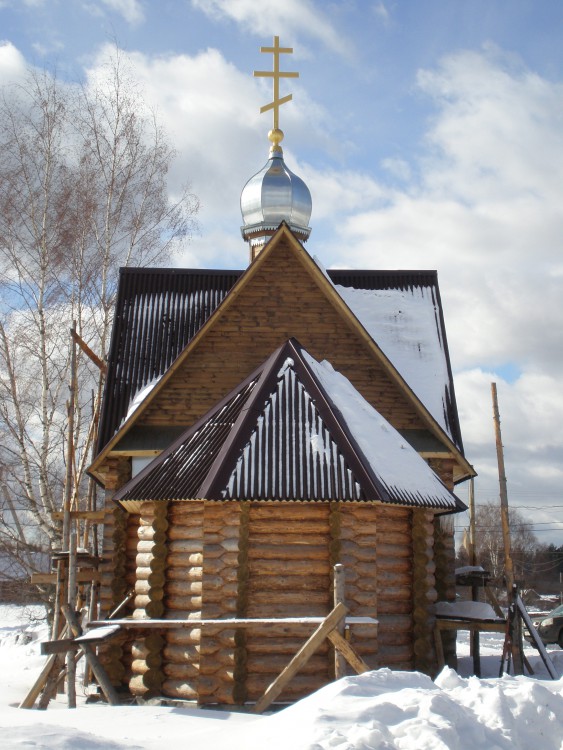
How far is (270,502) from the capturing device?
9.13 metres

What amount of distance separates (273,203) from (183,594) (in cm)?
986

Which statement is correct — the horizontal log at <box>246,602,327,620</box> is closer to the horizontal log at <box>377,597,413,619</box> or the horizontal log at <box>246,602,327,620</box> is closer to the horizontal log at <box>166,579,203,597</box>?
the horizontal log at <box>166,579,203,597</box>

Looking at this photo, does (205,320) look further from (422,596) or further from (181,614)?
(422,596)

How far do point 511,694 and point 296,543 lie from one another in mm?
A: 3415

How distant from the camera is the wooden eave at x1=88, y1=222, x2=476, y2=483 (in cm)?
1192

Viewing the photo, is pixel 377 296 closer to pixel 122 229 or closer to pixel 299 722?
pixel 122 229

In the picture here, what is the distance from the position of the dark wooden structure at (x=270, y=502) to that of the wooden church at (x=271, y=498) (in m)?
0.02

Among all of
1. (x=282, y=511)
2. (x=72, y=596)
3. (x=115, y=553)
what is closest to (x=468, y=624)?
(x=282, y=511)

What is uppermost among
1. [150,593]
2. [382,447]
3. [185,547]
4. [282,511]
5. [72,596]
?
[382,447]

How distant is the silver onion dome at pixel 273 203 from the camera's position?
677 inches

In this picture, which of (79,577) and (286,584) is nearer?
(286,584)

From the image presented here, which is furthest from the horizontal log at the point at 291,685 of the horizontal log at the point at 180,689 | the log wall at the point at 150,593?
the log wall at the point at 150,593

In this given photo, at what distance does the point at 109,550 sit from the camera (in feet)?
39.0

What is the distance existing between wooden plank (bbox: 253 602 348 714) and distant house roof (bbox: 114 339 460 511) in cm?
151
